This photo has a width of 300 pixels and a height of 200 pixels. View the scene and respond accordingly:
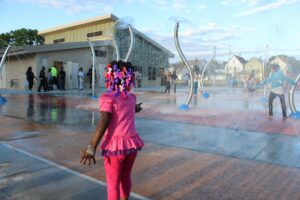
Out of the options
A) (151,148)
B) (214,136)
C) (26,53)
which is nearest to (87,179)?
(151,148)

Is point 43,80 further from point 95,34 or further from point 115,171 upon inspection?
point 115,171

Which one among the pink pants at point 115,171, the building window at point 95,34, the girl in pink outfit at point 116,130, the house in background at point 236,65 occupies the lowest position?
the pink pants at point 115,171

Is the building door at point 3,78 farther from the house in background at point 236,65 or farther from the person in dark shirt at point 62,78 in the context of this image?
the house in background at point 236,65

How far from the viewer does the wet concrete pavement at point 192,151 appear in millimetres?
4496

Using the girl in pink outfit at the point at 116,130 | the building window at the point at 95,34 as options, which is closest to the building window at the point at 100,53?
the building window at the point at 95,34

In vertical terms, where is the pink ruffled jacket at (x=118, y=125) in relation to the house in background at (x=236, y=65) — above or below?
below

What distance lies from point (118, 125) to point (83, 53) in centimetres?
2493

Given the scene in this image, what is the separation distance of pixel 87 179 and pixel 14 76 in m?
23.8

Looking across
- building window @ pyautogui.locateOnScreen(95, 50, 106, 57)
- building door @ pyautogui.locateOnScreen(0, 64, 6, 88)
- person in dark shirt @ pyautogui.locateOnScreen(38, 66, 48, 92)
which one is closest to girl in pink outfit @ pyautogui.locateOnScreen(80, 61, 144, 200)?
person in dark shirt @ pyautogui.locateOnScreen(38, 66, 48, 92)

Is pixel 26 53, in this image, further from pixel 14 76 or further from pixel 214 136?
pixel 214 136

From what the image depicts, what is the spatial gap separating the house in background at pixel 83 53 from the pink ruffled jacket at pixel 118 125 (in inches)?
617

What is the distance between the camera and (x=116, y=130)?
3.35m

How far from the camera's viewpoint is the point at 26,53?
2409cm

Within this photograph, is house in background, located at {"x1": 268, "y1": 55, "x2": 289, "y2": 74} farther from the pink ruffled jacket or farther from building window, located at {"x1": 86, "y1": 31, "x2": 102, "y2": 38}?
building window, located at {"x1": 86, "y1": 31, "x2": 102, "y2": 38}
